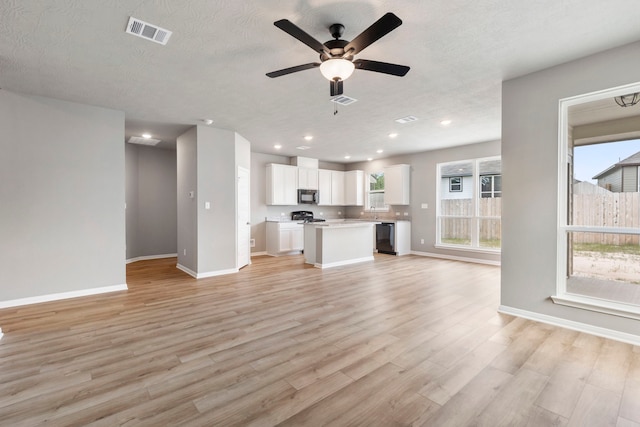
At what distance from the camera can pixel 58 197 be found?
12.9 feet

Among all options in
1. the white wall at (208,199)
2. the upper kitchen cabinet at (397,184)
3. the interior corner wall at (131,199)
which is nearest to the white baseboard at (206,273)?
the white wall at (208,199)

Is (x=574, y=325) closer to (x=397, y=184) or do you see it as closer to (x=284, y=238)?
(x=397, y=184)

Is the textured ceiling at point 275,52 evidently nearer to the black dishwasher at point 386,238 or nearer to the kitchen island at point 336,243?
the kitchen island at point 336,243

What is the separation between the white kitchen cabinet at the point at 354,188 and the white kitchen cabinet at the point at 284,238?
2.17 meters

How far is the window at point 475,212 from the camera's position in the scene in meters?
6.55

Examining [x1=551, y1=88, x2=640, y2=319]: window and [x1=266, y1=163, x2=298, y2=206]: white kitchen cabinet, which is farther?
[x1=266, y1=163, x2=298, y2=206]: white kitchen cabinet

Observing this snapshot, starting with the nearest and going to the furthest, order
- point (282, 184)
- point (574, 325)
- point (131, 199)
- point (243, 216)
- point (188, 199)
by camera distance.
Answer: point (574, 325) < point (188, 199) < point (243, 216) < point (131, 199) < point (282, 184)

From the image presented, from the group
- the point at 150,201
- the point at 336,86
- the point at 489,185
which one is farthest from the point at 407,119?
the point at 150,201

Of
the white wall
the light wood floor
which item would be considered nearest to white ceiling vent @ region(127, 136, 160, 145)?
the white wall

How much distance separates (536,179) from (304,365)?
3.05 meters

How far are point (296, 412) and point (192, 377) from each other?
0.86 metres

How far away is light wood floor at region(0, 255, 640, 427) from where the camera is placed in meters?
1.73

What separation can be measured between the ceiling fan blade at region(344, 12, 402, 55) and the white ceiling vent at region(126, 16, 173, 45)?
1.55 metres

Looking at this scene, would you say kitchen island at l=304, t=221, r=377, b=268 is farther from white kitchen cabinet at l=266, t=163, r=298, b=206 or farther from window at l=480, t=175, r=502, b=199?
window at l=480, t=175, r=502, b=199
